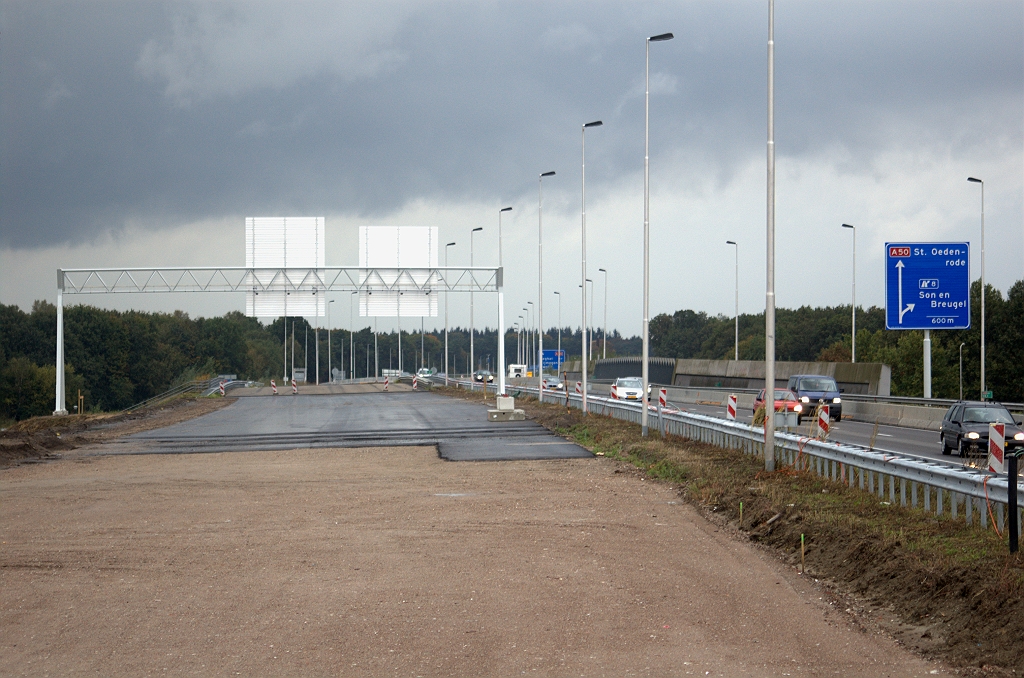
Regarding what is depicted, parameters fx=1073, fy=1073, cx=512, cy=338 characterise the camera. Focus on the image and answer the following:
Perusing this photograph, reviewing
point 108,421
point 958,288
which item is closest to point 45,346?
point 108,421

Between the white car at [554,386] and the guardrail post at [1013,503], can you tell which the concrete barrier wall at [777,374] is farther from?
the guardrail post at [1013,503]

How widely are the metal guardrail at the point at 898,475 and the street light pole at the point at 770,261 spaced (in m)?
0.53

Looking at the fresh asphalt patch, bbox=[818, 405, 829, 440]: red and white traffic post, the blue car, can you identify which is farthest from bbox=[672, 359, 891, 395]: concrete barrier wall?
bbox=[818, 405, 829, 440]: red and white traffic post

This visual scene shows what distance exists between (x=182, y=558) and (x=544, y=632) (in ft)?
18.4

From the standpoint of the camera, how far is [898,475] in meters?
14.2

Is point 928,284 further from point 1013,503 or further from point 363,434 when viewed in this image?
point 1013,503

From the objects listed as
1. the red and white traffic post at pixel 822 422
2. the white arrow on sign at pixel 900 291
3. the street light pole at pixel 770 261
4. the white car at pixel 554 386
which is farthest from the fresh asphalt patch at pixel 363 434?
the white car at pixel 554 386

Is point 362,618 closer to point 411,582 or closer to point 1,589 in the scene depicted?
point 411,582

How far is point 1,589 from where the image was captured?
35.8ft

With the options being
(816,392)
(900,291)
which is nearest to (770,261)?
(900,291)

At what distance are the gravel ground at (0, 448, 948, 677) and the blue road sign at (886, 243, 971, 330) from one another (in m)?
22.3

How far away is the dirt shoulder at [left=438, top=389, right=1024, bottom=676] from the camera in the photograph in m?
8.21

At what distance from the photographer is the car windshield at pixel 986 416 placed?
2527 centimetres

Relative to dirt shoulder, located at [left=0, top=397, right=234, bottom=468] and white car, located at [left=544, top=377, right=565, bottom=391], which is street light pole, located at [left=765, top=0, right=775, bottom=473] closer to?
dirt shoulder, located at [left=0, top=397, right=234, bottom=468]
